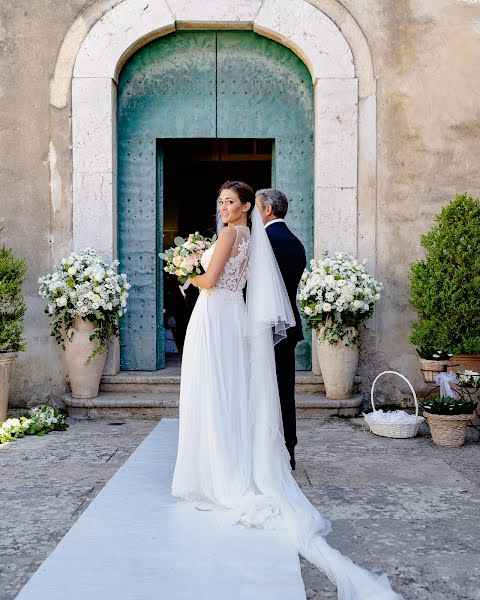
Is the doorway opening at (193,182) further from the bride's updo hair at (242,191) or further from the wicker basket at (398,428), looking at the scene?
the bride's updo hair at (242,191)

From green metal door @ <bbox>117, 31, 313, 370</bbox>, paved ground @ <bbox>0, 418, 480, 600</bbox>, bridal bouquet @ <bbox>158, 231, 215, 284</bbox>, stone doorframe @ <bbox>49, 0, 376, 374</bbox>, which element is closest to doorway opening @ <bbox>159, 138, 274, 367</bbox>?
green metal door @ <bbox>117, 31, 313, 370</bbox>

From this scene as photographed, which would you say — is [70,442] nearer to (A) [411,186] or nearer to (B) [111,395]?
(B) [111,395]

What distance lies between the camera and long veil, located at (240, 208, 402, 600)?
3617mm

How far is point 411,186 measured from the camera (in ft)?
23.7

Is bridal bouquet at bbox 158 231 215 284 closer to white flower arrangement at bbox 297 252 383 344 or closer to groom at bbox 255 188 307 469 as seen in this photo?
groom at bbox 255 188 307 469

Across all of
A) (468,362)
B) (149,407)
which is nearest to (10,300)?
(149,407)

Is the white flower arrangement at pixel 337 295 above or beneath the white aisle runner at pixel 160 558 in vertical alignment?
above

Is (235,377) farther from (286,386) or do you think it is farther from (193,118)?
(193,118)

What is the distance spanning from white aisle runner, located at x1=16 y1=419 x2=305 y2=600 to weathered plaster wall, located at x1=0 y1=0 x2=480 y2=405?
145 inches

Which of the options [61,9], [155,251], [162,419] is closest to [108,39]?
[61,9]

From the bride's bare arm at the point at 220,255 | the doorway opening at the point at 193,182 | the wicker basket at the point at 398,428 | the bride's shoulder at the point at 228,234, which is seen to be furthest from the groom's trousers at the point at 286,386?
the doorway opening at the point at 193,182

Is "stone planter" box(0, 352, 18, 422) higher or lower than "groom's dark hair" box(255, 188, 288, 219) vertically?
lower

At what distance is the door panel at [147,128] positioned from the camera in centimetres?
767

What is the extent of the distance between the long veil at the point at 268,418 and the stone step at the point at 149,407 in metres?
2.40
